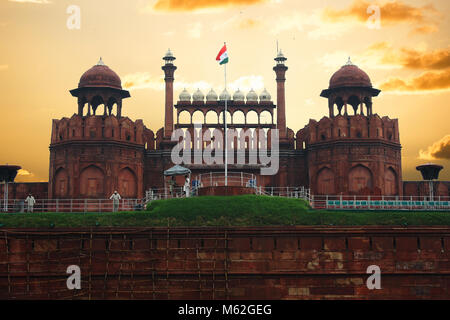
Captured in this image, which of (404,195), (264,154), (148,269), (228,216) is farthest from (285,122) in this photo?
(148,269)

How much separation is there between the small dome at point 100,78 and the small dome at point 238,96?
9.26 m

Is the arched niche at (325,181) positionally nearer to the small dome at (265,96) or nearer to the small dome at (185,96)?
the small dome at (265,96)

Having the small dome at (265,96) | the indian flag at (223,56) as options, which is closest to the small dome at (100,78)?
the indian flag at (223,56)

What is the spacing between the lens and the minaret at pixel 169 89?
137 feet

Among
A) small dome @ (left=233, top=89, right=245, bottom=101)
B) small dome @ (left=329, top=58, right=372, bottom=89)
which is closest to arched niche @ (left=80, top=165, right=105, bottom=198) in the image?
small dome @ (left=233, top=89, right=245, bottom=101)

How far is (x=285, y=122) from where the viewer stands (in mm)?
42250

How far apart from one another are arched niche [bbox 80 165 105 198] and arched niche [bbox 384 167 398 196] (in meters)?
19.8

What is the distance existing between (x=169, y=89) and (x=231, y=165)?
872 centimetres

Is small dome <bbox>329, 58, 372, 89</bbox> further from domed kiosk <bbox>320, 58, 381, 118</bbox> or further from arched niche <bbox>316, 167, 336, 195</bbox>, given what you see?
arched niche <bbox>316, 167, 336, 195</bbox>

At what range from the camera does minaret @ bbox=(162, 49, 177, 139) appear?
41781 millimetres

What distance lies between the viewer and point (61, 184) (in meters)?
36.8

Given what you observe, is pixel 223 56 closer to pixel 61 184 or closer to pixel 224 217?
pixel 224 217

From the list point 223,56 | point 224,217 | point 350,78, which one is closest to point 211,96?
point 223,56
